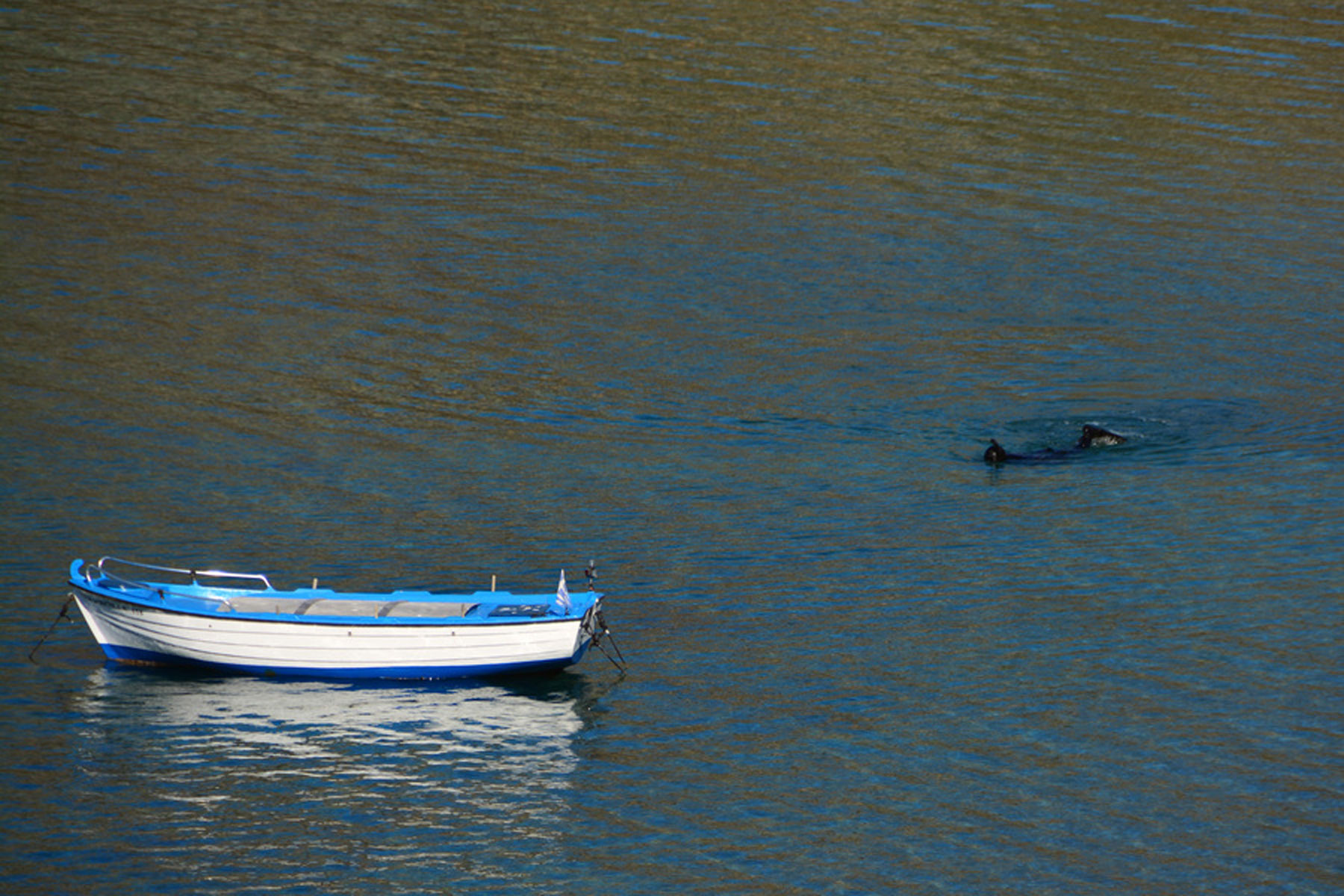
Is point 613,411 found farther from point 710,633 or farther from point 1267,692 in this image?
point 1267,692

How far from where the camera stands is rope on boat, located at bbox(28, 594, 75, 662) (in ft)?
104

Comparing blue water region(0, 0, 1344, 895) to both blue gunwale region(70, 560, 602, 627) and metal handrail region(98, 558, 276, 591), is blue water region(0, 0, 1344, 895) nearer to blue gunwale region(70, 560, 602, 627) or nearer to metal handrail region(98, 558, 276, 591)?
metal handrail region(98, 558, 276, 591)

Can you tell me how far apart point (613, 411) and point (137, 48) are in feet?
128

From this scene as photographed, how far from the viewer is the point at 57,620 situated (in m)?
32.1

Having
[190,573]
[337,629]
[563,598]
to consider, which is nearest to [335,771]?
[337,629]

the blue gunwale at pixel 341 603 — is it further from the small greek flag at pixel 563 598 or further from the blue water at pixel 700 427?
the blue water at pixel 700 427

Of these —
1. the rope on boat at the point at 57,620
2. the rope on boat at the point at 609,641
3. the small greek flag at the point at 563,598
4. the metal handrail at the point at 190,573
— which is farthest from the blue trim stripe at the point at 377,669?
the metal handrail at the point at 190,573

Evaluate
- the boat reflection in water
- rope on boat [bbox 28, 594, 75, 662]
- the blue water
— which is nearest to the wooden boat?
rope on boat [bbox 28, 594, 75, 662]

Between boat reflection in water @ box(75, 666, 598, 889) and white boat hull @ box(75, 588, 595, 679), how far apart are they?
387mm

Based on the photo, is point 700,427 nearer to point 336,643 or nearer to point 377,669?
point 377,669

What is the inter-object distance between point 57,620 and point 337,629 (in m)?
5.87

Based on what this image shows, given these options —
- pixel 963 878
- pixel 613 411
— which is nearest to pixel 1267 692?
pixel 963 878

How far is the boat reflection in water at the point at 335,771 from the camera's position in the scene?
84.7 feet

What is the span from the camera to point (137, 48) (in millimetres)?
71188
